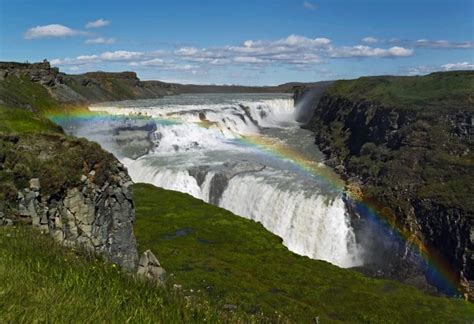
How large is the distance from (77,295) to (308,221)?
48.8 meters

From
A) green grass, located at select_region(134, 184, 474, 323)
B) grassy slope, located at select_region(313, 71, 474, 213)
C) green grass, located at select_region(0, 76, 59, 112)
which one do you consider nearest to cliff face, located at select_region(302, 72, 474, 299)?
grassy slope, located at select_region(313, 71, 474, 213)

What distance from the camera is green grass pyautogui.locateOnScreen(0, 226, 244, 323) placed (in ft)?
18.6

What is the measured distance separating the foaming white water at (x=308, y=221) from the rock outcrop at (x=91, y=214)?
3129cm

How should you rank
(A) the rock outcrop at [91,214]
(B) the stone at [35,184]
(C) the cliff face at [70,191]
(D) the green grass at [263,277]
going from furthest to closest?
(D) the green grass at [263,277] < (B) the stone at [35,184] < (C) the cliff face at [70,191] < (A) the rock outcrop at [91,214]

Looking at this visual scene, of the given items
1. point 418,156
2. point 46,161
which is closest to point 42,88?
point 418,156

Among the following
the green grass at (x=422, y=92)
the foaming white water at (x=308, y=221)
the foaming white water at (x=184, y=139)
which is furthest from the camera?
the foaming white water at (x=184, y=139)

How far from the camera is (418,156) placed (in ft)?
218

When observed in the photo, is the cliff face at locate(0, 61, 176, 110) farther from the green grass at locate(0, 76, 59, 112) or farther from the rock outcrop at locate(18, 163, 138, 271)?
the rock outcrop at locate(18, 163, 138, 271)

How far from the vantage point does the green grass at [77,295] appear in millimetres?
5672

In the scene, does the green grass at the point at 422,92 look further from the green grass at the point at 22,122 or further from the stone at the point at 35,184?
the stone at the point at 35,184

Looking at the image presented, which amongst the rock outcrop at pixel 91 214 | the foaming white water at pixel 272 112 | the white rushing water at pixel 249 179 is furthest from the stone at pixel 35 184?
the foaming white water at pixel 272 112

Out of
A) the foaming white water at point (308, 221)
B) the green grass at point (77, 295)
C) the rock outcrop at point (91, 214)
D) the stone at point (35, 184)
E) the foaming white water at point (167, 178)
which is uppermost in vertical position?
the green grass at point (77, 295)

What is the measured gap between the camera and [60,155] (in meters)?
22.9

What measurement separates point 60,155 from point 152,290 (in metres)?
16.9
